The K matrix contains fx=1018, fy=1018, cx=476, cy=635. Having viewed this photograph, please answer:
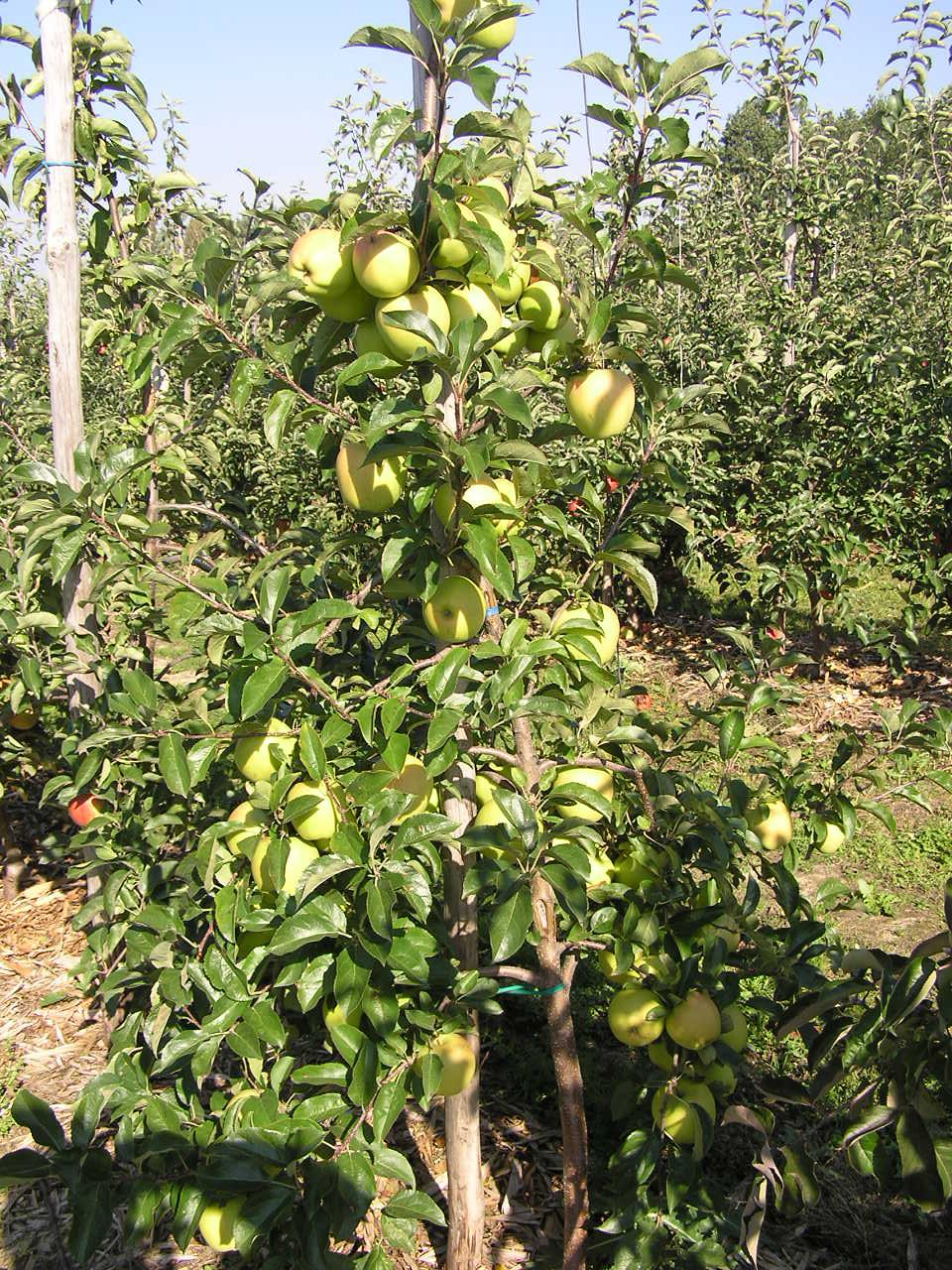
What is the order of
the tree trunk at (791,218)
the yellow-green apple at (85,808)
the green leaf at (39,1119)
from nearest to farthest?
the green leaf at (39,1119), the yellow-green apple at (85,808), the tree trunk at (791,218)

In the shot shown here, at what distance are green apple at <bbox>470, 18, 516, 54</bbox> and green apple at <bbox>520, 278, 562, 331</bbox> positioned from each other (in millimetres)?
322

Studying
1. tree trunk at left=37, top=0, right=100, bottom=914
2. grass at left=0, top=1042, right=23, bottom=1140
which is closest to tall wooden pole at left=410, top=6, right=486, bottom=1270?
tree trunk at left=37, top=0, right=100, bottom=914

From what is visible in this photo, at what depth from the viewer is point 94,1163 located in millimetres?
1258

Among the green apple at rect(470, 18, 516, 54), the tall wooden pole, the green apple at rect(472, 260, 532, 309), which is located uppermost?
the green apple at rect(470, 18, 516, 54)

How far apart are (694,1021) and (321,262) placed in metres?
1.21

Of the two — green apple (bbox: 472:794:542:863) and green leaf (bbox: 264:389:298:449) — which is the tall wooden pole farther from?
green leaf (bbox: 264:389:298:449)

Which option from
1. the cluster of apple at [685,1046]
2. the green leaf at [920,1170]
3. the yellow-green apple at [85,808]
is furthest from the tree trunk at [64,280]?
the green leaf at [920,1170]

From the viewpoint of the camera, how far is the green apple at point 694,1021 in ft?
5.05

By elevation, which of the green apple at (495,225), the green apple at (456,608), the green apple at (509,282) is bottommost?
the green apple at (456,608)

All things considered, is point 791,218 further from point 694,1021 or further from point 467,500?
point 694,1021

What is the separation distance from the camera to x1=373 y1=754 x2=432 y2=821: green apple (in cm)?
145

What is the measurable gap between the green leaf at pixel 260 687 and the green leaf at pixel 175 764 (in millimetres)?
232

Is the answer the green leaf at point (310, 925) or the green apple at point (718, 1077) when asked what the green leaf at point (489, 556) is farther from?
the green apple at point (718, 1077)

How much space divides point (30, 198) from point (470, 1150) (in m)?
2.45
